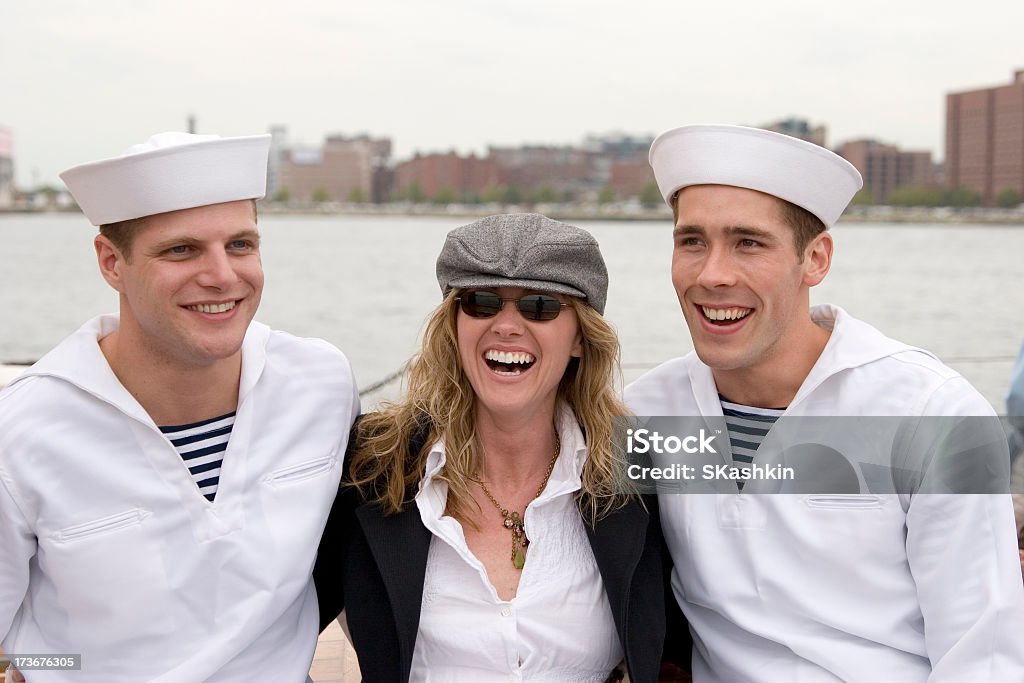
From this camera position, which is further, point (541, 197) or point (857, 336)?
point (541, 197)

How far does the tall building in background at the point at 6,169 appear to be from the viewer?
63562 mm

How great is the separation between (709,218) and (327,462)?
1087mm

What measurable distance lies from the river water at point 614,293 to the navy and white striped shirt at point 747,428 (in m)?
2.68

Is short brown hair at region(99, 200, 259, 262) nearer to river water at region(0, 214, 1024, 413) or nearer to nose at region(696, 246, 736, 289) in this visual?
nose at region(696, 246, 736, 289)

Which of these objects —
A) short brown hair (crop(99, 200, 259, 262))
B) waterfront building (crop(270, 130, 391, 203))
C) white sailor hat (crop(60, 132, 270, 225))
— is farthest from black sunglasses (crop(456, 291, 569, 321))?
waterfront building (crop(270, 130, 391, 203))

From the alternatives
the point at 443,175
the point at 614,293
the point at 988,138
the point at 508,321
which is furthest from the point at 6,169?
the point at 508,321

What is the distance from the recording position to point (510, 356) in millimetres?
2354

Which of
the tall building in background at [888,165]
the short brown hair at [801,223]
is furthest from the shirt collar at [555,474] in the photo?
the tall building in background at [888,165]

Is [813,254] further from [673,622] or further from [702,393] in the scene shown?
[673,622]

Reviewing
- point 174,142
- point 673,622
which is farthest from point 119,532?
point 673,622

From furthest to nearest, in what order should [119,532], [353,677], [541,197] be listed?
[541,197], [353,677], [119,532]

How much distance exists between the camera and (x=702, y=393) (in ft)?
8.48

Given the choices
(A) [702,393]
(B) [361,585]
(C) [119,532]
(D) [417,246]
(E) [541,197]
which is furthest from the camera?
(E) [541,197]

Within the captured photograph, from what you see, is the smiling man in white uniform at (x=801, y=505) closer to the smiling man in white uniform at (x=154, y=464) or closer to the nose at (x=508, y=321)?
the nose at (x=508, y=321)
